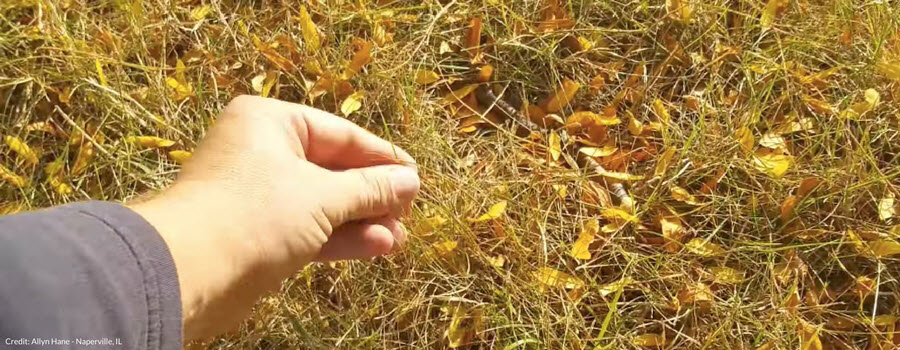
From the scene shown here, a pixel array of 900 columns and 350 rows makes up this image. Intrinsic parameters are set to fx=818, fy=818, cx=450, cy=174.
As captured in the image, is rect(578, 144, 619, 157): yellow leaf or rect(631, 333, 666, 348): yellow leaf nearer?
rect(631, 333, 666, 348): yellow leaf

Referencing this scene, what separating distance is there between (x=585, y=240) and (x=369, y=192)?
50cm

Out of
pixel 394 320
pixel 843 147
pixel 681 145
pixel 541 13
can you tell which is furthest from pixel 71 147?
pixel 843 147

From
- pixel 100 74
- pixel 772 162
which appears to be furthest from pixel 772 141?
pixel 100 74

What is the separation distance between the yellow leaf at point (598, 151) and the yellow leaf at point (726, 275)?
12.0 inches

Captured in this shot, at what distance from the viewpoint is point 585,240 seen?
1606 mm

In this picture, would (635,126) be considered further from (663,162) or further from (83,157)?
(83,157)

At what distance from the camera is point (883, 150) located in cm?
168

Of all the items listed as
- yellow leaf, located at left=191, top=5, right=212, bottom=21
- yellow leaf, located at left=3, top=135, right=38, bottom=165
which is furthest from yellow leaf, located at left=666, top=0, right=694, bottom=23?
yellow leaf, located at left=3, top=135, right=38, bottom=165

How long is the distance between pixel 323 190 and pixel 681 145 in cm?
81

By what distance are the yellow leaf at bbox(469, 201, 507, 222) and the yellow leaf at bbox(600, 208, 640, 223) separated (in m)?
0.20

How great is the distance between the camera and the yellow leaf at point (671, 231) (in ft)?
5.28

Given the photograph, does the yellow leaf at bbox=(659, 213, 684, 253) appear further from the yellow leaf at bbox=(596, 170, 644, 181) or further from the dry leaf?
the dry leaf

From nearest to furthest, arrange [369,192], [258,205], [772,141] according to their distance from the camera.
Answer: [258,205]
[369,192]
[772,141]

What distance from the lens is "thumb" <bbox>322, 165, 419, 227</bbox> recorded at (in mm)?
1268
